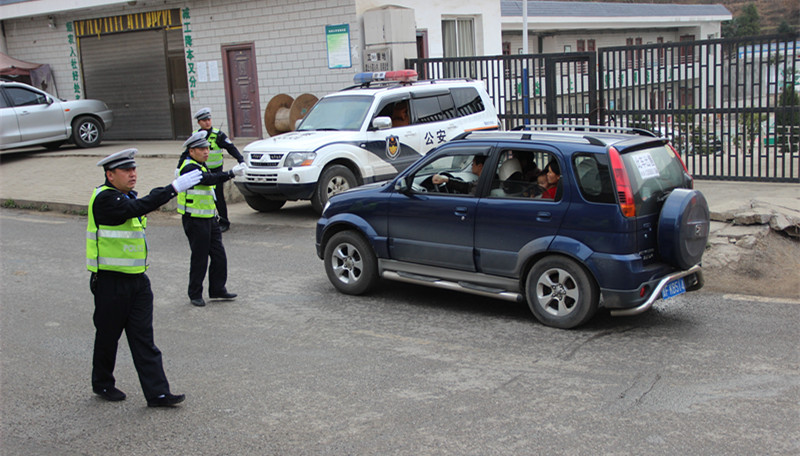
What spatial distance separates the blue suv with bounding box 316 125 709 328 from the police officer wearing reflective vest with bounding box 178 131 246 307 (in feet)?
4.38

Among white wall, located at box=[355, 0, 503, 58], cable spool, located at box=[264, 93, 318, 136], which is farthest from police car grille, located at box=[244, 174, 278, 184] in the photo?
white wall, located at box=[355, 0, 503, 58]

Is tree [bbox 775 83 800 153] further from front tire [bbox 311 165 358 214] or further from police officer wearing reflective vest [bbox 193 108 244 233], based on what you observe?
police officer wearing reflective vest [bbox 193 108 244 233]

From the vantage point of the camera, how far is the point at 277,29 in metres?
19.2

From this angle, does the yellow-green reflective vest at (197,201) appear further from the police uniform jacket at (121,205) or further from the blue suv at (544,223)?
the police uniform jacket at (121,205)

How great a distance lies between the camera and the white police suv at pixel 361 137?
11914 millimetres

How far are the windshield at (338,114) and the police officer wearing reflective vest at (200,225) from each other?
4.73 meters

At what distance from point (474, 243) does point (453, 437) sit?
2.74 meters

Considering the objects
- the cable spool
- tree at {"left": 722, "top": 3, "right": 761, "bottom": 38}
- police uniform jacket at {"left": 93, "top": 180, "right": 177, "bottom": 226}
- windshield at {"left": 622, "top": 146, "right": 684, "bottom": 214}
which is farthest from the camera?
tree at {"left": 722, "top": 3, "right": 761, "bottom": 38}

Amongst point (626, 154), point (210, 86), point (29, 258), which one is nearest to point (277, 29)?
point (210, 86)

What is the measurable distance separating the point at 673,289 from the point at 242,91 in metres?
15.7

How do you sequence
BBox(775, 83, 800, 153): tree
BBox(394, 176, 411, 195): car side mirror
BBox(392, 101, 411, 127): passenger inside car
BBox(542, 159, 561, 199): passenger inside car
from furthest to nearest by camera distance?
BBox(392, 101, 411, 127): passenger inside car
BBox(775, 83, 800, 153): tree
BBox(394, 176, 411, 195): car side mirror
BBox(542, 159, 561, 199): passenger inside car

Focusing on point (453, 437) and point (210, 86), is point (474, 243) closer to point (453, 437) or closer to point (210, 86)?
Result: point (453, 437)

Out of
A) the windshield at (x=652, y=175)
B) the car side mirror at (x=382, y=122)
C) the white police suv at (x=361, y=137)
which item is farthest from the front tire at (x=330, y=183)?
the windshield at (x=652, y=175)

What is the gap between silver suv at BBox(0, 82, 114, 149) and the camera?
63.0 ft
